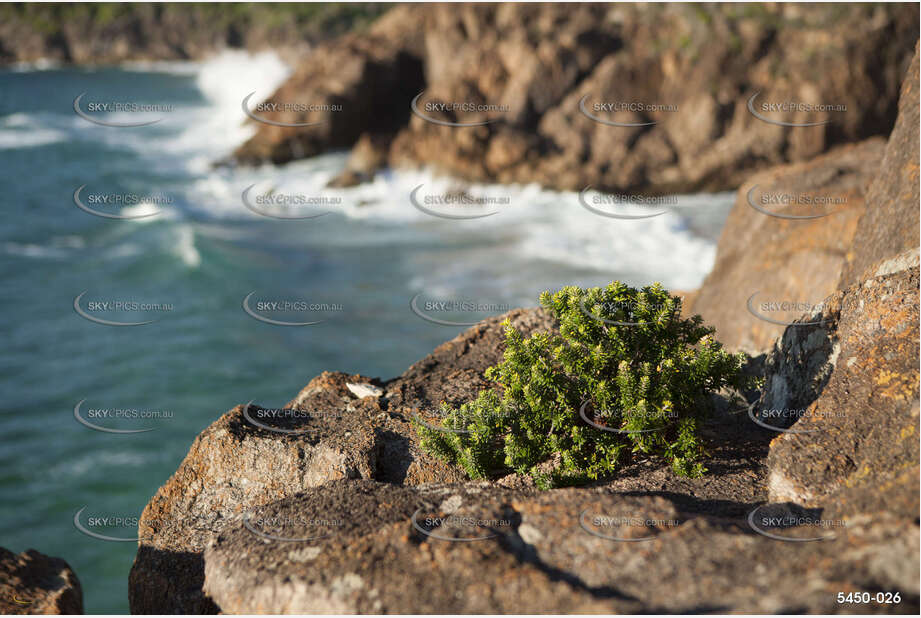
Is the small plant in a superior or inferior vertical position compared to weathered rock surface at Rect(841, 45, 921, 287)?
inferior

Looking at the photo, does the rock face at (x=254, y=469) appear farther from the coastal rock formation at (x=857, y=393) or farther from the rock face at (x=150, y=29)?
the rock face at (x=150, y=29)

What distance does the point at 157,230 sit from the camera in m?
35.2

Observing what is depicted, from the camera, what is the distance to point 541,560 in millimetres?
5891

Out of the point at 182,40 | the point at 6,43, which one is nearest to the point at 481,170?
the point at 182,40

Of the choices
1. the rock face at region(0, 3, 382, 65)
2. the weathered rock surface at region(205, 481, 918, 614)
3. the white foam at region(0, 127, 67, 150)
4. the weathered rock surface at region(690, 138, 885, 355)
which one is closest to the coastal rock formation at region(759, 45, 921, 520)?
the weathered rock surface at region(205, 481, 918, 614)

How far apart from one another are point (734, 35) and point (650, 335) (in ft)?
124

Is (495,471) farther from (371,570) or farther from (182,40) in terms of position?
(182,40)

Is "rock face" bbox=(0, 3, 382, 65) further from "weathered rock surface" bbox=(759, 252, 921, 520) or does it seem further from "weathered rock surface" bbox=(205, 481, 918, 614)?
"weathered rock surface" bbox=(205, 481, 918, 614)

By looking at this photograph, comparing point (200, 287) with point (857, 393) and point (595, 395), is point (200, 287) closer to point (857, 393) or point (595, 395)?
point (595, 395)

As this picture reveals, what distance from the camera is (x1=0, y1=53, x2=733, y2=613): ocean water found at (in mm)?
19797

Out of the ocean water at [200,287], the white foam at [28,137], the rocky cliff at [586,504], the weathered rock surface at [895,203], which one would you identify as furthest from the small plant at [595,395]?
the white foam at [28,137]

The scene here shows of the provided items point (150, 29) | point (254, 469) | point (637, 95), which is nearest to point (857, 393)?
point (254, 469)

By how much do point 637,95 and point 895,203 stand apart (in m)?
32.3

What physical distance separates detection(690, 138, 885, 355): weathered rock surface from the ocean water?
32.6ft
